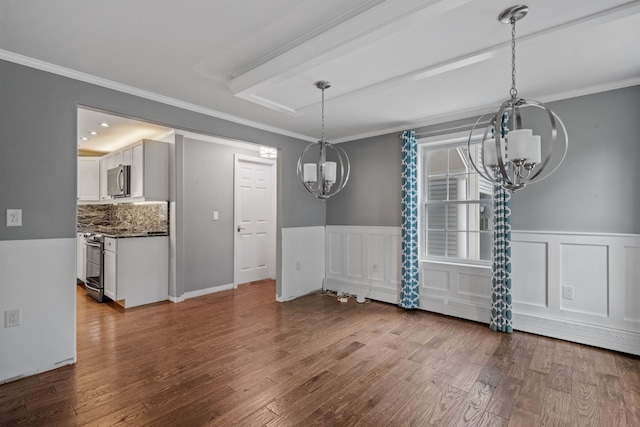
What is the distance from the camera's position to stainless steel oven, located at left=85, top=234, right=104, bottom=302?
15.4 ft

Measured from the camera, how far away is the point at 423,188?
4438 millimetres

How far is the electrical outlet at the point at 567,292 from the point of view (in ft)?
10.7

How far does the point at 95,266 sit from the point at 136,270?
2.97ft

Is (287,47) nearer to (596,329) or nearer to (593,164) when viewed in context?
(593,164)

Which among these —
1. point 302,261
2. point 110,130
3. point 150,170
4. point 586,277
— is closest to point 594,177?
point 586,277

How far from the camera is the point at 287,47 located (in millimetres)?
2396

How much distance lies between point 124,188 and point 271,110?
279cm

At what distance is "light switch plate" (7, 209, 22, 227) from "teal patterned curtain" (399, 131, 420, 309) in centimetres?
391

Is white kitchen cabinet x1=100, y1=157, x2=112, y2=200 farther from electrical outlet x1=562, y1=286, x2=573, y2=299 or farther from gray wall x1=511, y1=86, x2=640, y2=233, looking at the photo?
electrical outlet x1=562, y1=286, x2=573, y2=299

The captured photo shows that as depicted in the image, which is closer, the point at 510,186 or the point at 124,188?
the point at 510,186

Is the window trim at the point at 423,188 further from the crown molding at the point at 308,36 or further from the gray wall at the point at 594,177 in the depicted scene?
the crown molding at the point at 308,36

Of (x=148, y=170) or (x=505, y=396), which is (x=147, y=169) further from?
(x=505, y=396)

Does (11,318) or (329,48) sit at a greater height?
(329,48)

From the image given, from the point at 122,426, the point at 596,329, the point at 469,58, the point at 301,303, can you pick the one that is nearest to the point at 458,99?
the point at 469,58
